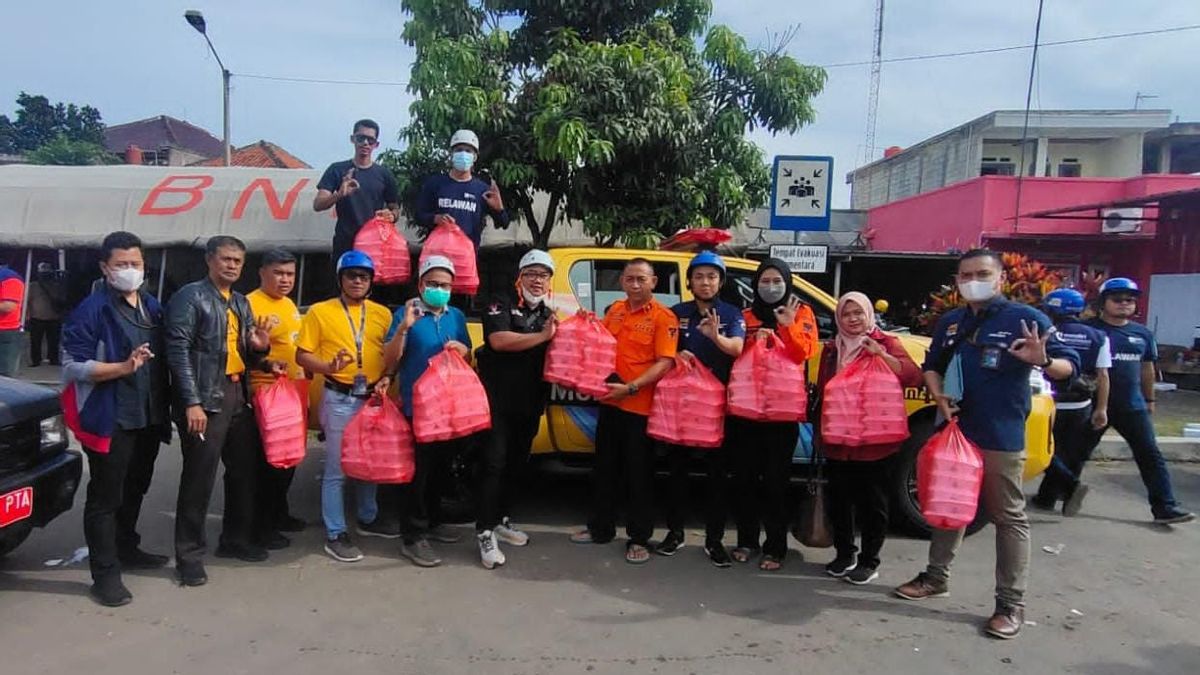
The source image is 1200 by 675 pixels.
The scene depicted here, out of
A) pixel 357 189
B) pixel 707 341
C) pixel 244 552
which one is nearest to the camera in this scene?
pixel 707 341

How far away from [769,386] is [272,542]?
2984 mm

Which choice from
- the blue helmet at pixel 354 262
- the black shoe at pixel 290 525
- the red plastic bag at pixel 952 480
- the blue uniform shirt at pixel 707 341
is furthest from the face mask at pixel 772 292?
the black shoe at pixel 290 525

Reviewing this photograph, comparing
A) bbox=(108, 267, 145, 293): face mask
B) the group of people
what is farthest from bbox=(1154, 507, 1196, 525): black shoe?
bbox=(108, 267, 145, 293): face mask

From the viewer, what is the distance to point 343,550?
14.2 ft

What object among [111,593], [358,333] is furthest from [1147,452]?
[111,593]

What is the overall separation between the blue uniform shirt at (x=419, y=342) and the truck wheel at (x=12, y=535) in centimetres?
178

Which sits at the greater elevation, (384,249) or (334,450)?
(384,249)

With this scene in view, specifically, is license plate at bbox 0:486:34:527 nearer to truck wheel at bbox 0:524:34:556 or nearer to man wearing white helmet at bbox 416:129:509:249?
truck wheel at bbox 0:524:34:556

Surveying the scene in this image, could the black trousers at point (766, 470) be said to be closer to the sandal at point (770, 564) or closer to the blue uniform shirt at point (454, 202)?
the sandal at point (770, 564)

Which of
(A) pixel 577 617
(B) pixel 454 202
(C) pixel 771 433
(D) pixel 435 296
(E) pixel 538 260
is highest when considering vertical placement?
(B) pixel 454 202

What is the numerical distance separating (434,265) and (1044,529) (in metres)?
4.38

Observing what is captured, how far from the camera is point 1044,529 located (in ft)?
17.2

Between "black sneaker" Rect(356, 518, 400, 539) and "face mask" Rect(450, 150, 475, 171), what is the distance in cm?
255

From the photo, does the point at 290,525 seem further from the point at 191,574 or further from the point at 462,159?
the point at 462,159
